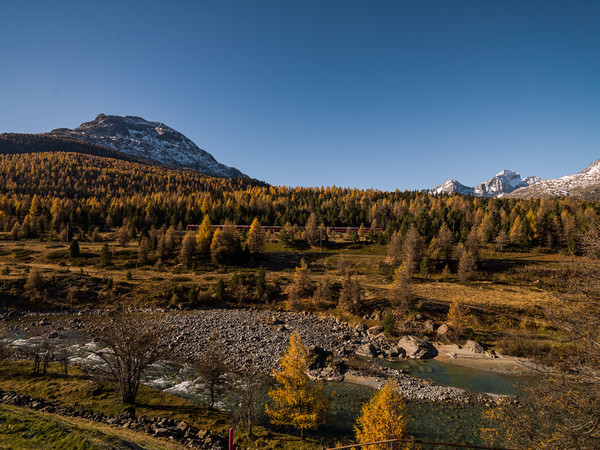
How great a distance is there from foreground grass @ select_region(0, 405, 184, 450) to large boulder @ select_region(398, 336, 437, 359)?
37664 mm

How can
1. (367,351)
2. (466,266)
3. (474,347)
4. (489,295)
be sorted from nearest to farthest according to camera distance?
(367,351) → (474,347) → (489,295) → (466,266)

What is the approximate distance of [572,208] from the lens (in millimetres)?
133750

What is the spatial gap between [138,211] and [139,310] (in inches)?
3529

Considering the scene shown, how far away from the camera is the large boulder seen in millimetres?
43594

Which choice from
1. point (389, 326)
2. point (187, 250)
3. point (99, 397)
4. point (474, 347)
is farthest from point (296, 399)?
point (187, 250)

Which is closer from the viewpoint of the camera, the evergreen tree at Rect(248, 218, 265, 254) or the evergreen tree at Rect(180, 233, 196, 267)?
the evergreen tree at Rect(180, 233, 196, 267)

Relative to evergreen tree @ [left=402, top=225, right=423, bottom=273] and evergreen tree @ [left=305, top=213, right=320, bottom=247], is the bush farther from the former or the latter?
evergreen tree @ [left=305, top=213, right=320, bottom=247]

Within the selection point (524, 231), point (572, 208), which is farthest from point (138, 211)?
point (572, 208)

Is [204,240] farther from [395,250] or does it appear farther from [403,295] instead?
[403,295]

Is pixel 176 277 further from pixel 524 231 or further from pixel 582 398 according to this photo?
pixel 524 231

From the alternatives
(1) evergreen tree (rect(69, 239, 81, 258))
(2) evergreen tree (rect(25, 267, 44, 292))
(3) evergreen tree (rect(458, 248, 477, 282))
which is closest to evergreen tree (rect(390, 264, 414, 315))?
(3) evergreen tree (rect(458, 248, 477, 282))

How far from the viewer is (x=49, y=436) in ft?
47.7

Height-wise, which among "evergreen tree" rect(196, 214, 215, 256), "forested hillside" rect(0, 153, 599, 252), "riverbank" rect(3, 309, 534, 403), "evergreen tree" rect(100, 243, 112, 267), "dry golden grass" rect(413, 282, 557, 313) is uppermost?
"forested hillside" rect(0, 153, 599, 252)

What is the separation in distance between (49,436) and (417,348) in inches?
1752
